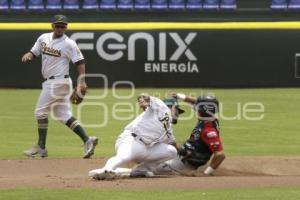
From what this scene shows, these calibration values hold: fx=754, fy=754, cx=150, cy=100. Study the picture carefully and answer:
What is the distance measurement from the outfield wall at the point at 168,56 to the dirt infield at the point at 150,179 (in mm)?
10704

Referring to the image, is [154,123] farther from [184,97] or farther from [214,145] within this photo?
[214,145]

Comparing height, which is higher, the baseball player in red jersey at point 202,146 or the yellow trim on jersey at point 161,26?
the baseball player in red jersey at point 202,146

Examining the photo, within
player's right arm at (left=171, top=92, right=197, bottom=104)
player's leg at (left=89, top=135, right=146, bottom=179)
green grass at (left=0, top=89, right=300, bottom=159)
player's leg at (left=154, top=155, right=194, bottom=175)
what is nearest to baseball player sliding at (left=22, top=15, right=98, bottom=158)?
green grass at (left=0, top=89, right=300, bottom=159)

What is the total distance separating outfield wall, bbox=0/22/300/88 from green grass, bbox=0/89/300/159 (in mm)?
632

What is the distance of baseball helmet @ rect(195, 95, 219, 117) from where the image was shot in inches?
334

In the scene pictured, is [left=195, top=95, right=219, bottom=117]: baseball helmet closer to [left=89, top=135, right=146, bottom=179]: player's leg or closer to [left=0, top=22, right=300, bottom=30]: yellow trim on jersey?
[left=89, top=135, right=146, bottom=179]: player's leg

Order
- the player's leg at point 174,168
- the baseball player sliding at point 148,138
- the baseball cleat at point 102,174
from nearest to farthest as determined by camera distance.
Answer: the baseball cleat at point 102,174
the baseball player sliding at point 148,138
the player's leg at point 174,168

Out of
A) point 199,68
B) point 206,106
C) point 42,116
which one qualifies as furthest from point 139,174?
point 199,68

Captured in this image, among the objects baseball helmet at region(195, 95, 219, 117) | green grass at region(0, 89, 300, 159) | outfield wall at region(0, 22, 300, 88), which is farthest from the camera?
outfield wall at region(0, 22, 300, 88)

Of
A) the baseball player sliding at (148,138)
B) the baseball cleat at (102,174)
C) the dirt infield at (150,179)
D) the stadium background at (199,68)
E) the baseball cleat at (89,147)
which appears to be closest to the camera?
the dirt infield at (150,179)

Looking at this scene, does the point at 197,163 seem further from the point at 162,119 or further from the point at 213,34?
the point at 213,34

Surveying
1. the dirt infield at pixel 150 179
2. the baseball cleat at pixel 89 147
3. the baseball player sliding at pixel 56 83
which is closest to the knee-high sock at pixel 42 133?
the baseball player sliding at pixel 56 83

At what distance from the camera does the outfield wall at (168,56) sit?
2056 cm

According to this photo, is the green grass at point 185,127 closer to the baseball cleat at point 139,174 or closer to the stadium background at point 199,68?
the stadium background at point 199,68
